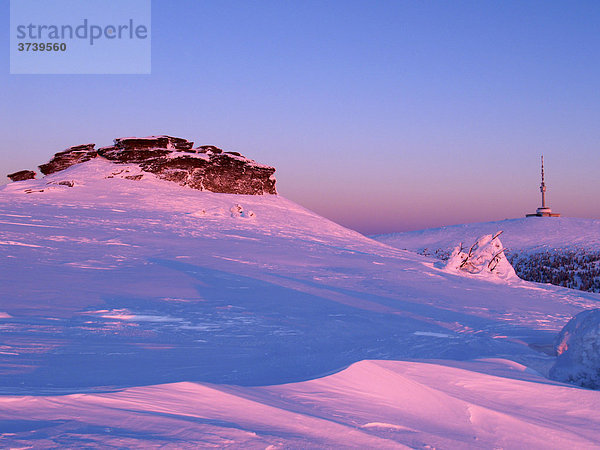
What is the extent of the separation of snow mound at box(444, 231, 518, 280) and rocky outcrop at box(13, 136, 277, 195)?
47.9 ft

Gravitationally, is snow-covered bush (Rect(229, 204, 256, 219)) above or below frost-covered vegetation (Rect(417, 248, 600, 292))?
above

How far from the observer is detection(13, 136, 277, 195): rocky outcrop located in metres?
24.6

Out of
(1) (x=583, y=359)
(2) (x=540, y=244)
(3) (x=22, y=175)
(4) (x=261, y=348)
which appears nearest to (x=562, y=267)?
(2) (x=540, y=244)

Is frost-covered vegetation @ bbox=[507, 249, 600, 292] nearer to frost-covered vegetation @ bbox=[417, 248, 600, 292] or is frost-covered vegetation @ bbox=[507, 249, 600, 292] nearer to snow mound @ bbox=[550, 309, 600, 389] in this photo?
frost-covered vegetation @ bbox=[417, 248, 600, 292]

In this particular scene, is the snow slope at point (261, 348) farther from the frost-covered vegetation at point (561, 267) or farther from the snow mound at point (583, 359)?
the frost-covered vegetation at point (561, 267)

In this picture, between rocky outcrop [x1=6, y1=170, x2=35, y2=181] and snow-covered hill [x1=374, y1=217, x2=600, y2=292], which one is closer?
snow-covered hill [x1=374, y1=217, x2=600, y2=292]

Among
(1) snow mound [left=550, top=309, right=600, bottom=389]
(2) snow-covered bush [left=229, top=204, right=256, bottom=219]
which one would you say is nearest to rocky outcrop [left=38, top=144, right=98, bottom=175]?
(2) snow-covered bush [left=229, top=204, right=256, bottom=219]

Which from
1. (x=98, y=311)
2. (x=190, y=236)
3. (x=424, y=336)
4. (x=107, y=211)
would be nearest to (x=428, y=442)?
(x=424, y=336)

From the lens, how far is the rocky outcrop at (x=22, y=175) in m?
25.0

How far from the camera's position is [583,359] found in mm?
4156

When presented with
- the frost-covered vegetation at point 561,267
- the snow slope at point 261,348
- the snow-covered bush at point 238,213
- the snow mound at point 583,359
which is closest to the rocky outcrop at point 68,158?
the snow-covered bush at point 238,213

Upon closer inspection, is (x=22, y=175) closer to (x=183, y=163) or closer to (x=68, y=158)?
(x=68, y=158)

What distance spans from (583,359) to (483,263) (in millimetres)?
9686

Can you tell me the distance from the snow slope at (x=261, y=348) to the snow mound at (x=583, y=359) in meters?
0.29
